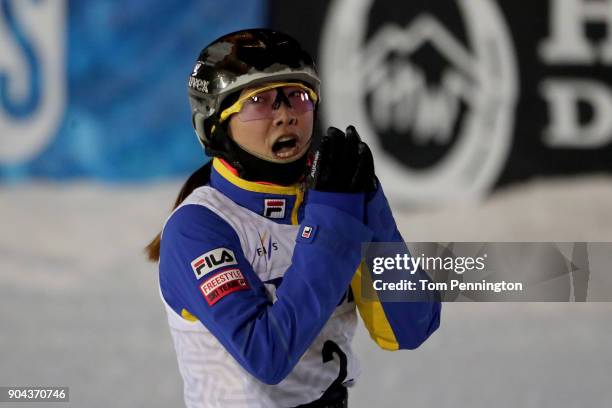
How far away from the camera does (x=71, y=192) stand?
15.3 feet

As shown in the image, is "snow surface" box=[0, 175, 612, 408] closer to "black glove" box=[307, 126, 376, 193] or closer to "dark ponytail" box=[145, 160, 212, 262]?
"dark ponytail" box=[145, 160, 212, 262]

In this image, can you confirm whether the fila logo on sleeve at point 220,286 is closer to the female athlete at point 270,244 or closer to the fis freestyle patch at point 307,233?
the female athlete at point 270,244

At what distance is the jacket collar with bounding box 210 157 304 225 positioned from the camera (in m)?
1.95

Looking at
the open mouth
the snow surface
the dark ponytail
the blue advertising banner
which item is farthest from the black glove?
the blue advertising banner

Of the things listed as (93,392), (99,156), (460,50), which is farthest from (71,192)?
(460,50)

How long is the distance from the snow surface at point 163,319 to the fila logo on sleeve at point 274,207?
55.9 inches

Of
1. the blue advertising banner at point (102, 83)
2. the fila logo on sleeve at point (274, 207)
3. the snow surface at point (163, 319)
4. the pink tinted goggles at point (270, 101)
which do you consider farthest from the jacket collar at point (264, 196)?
the blue advertising banner at point (102, 83)

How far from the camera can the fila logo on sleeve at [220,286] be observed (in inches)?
70.1

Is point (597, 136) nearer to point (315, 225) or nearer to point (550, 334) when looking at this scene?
point (550, 334)

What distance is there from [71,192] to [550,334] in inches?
85.0

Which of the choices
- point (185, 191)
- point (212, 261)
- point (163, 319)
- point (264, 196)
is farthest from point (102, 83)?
point (212, 261)

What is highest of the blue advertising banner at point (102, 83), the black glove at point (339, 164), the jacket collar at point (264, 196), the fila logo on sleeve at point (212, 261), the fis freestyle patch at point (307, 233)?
the black glove at point (339, 164)

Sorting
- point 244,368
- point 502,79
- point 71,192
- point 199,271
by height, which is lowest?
point 71,192

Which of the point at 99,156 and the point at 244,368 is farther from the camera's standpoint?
the point at 99,156
